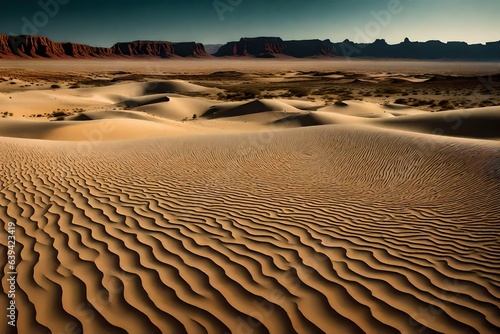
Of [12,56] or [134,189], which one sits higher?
[12,56]

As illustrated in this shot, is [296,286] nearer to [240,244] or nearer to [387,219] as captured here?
[240,244]

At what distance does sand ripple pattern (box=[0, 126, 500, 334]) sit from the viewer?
10.8 ft

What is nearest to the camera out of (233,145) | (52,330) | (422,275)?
(52,330)

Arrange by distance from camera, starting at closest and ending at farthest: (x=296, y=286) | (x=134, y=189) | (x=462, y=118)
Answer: (x=296, y=286), (x=134, y=189), (x=462, y=118)

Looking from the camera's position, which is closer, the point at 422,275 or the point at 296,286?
the point at 296,286

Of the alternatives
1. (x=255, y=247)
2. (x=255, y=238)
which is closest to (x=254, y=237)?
(x=255, y=238)

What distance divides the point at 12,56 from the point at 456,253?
186286 millimetres

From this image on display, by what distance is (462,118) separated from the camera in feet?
61.1

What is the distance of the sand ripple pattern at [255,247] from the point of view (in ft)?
10.8

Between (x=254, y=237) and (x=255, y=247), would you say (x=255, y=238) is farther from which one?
(x=255, y=247)

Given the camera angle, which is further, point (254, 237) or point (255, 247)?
point (254, 237)

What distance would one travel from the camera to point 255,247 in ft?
15.1

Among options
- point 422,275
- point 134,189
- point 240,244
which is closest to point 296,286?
point 240,244

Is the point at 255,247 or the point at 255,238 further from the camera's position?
the point at 255,238
